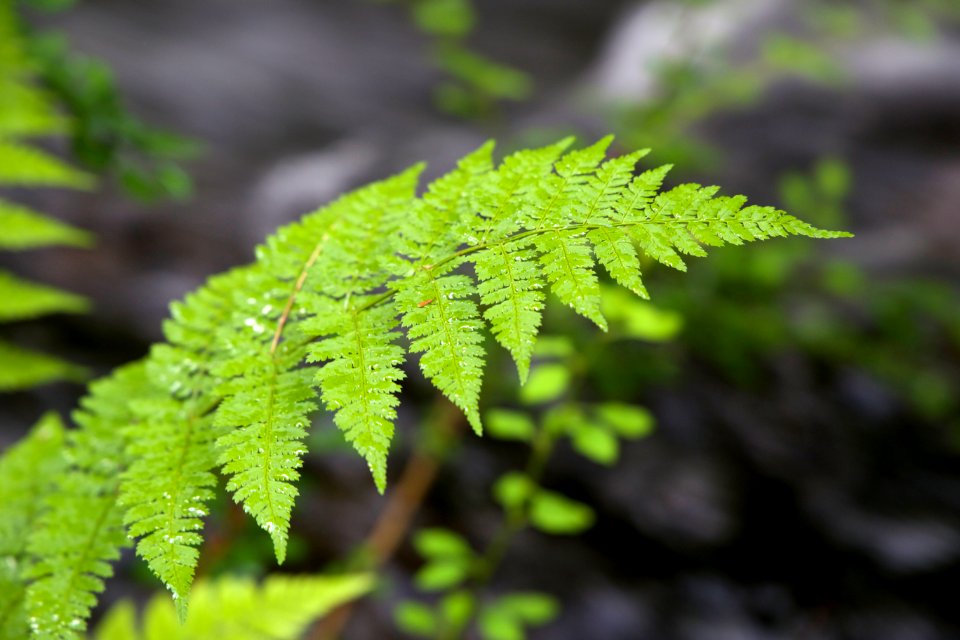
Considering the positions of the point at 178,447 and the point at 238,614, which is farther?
the point at 238,614

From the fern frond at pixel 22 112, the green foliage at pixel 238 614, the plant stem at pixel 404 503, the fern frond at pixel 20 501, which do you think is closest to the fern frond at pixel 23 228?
the fern frond at pixel 22 112

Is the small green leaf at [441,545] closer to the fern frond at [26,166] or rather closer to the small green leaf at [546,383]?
the small green leaf at [546,383]

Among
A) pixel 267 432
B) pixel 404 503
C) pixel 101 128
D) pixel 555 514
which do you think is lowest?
pixel 555 514

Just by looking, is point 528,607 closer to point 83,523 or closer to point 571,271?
point 83,523

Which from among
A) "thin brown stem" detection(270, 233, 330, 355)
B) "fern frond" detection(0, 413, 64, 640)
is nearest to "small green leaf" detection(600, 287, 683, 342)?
"thin brown stem" detection(270, 233, 330, 355)

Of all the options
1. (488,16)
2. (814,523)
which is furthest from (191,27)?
(814,523)

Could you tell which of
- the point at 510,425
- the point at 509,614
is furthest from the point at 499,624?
the point at 510,425

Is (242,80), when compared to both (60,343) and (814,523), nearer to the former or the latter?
(60,343)

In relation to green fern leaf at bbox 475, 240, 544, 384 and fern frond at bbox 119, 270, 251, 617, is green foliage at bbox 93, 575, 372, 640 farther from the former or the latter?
green fern leaf at bbox 475, 240, 544, 384
